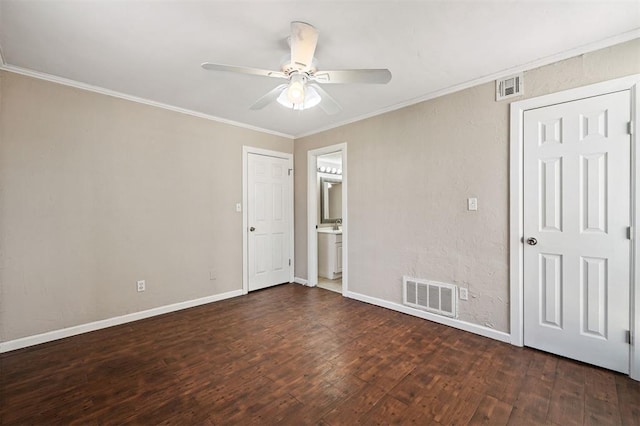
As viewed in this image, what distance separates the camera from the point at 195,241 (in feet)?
11.7

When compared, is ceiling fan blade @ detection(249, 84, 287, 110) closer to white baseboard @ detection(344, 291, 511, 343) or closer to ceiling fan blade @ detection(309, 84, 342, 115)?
ceiling fan blade @ detection(309, 84, 342, 115)

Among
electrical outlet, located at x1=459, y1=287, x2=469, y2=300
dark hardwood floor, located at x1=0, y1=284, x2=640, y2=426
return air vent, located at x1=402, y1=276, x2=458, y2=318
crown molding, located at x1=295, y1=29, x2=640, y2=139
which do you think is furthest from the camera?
return air vent, located at x1=402, y1=276, x2=458, y2=318

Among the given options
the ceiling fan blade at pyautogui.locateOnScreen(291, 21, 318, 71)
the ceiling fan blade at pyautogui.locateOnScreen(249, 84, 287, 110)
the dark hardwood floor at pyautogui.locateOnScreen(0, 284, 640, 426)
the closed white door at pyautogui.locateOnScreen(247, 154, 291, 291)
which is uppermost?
the ceiling fan blade at pyautogui.locateOnScreen(291, 21, 318, 71)

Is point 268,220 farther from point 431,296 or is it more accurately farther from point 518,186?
point 518,186

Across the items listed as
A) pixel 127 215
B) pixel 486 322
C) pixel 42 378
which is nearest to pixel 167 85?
pixel 127 215

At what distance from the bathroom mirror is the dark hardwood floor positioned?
275 cm

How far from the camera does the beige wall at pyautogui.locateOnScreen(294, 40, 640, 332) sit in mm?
2535

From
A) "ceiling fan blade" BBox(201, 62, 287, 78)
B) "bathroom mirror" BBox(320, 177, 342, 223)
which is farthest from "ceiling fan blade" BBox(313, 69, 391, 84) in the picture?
"bathroom mirror" BBox(320, 177, 342, 223)

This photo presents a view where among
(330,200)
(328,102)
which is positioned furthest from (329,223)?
(328,102)

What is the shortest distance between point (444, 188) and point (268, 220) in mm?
2609

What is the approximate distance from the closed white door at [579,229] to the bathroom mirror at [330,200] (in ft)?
11.2

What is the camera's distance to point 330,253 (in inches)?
190

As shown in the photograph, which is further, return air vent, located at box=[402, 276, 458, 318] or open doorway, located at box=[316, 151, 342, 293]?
open doorway, located at box=[316, 151, 342, 293]

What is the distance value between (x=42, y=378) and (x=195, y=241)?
1821mm
